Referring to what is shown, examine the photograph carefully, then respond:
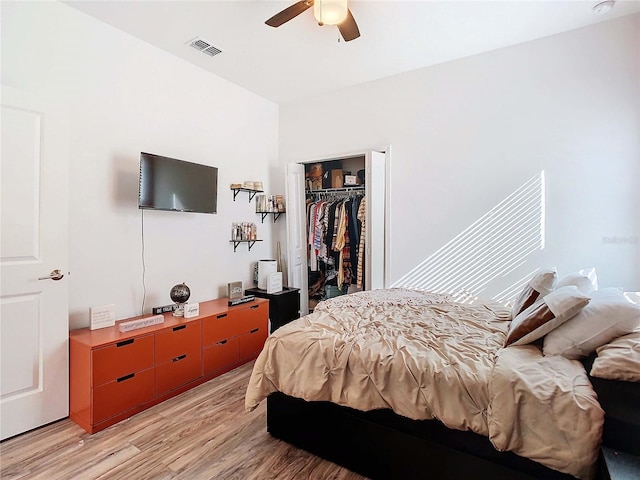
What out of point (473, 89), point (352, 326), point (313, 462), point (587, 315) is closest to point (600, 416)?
point (587, 315)

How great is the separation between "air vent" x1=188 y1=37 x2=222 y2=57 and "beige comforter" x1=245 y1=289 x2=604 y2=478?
2.45 meters

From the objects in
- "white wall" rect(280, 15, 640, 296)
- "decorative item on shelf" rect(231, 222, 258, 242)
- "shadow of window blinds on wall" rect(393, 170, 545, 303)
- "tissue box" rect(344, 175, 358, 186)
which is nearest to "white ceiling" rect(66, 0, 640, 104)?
"white wall" rect(280, 15, 640, 296)

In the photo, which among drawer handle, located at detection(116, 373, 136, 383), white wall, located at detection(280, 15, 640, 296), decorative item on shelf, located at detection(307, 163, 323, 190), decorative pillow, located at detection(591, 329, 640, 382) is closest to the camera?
decorative pillow, located at detection(591, 329, 640, 382)

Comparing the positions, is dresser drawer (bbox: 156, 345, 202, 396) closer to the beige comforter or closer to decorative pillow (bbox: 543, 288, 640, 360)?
the beige comforter

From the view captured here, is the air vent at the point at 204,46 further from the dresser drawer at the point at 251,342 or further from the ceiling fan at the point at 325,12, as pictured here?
the dresser drawer at the point at 251,342

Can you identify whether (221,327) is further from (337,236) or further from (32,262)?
(337,236)

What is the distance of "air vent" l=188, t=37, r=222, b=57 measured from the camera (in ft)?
9.22

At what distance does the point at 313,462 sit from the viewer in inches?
68.7

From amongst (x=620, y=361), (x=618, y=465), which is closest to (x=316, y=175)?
(x=620, y=361)

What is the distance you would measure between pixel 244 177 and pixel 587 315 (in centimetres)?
332

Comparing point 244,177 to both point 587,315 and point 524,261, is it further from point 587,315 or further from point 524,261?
point 587,315

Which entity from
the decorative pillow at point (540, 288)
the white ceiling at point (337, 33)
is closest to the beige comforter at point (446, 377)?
the decorative pillow at point (540, 288)

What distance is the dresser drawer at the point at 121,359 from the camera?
6.71 feet

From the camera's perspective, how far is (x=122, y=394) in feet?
7.07
